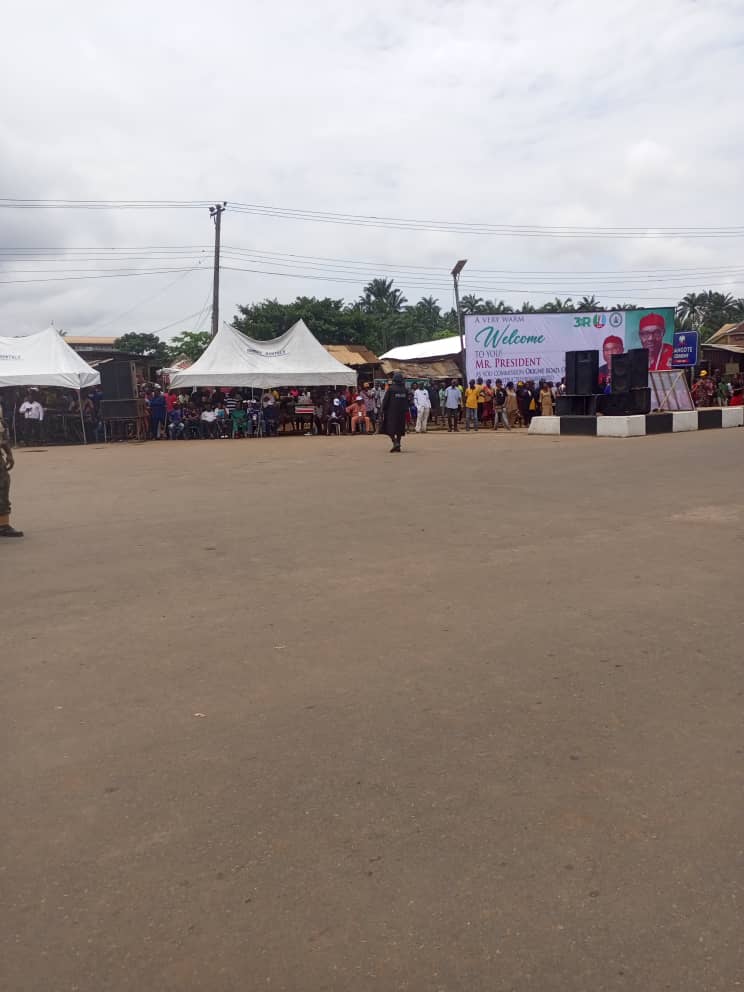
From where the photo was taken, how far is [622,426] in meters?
19.3

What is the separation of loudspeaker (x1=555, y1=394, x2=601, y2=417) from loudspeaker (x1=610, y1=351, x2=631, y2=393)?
0.59 m

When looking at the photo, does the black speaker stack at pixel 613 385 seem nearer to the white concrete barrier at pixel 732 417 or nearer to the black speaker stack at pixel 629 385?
the black speaker stack at pixel 629 385

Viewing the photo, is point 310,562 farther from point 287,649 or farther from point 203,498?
point 203,498

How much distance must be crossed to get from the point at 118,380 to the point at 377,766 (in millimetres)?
22463

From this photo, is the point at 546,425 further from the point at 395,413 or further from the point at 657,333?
the point at 657,333

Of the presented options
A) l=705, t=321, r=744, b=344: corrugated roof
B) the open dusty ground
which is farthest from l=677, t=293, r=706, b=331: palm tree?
the open dusty ground

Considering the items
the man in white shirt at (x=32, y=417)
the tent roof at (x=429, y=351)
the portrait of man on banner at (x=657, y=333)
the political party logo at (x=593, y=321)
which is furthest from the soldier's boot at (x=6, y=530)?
the tent roof at (x=429, y=351)

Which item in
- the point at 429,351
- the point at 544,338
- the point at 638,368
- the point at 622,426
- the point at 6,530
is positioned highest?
the point at 429,351

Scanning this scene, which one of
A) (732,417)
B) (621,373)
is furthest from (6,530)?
(732,417)

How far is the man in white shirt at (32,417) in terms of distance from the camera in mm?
23953

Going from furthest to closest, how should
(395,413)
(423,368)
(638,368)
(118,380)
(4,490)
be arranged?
(423,368), (118,380), (638,368), (395,413), (4,490)

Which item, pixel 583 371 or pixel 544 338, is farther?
pixel 544 338

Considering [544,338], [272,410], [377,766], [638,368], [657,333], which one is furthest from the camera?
[657,333]

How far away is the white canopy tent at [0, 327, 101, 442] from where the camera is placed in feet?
74.4
